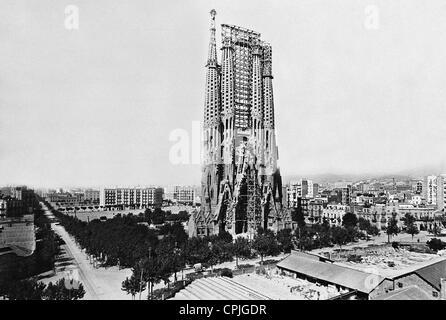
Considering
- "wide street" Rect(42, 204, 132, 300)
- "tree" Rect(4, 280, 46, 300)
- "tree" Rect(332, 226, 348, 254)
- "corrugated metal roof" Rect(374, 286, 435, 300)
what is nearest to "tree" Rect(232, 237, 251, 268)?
"wide street" Rect(42, 204, 132, 300)

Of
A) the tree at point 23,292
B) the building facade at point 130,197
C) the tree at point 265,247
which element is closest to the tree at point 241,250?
the tree at point 265,247

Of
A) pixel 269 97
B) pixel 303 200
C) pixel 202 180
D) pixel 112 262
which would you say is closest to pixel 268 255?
pixel 112 262

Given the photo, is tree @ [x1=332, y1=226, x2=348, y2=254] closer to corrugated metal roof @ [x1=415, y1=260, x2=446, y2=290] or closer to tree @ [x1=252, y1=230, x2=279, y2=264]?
tree @ [x1=252, y1=230, x2=279, y2=264]

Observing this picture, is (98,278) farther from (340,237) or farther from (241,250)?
(340,237)

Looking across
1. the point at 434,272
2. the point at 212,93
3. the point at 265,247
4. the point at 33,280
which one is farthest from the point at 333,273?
the point at 212,93
